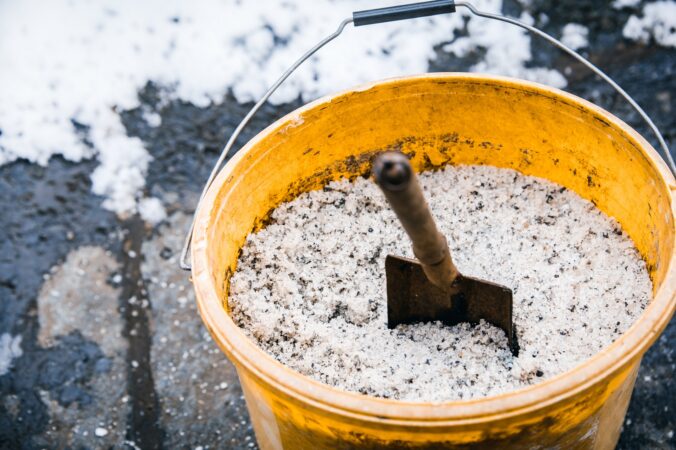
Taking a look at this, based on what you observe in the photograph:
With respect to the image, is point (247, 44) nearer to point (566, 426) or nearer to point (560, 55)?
point (560, 55)

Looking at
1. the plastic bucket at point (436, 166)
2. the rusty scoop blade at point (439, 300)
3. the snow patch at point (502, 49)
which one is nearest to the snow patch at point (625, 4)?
the snow patch at point (502, 49)

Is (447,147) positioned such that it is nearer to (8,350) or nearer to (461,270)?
(461,270)

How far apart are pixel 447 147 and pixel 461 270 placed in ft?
1.01

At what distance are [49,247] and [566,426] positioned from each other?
154 cm

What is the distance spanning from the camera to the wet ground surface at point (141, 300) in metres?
1.67

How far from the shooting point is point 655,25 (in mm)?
2256

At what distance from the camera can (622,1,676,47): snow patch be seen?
2240 millimetres

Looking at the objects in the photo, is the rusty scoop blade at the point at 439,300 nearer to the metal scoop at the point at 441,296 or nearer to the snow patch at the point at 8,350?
the metal scoop at the point at 441,296

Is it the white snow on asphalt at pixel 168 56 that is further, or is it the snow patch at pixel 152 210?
the white snow on asphalt at pixel 168 56

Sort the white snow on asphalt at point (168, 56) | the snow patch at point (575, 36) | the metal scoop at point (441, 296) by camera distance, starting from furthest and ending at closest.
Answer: the snow patch at point (575, 36), the white snow on asphalt at point (168, 56), the metal scoop at point (441, 296)

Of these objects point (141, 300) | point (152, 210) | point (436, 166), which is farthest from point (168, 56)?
point (436, 166)

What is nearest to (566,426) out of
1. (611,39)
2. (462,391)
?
(462,391)

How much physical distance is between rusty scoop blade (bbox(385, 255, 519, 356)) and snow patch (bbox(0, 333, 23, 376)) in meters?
1.10

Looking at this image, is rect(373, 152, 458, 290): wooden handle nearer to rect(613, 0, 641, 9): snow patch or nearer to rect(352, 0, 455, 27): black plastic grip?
rect(352, 0, 455, 27): black plastic grip
